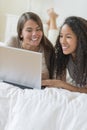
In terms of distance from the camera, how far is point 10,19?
230cm

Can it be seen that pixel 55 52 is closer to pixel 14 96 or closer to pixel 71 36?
pixel 71 36

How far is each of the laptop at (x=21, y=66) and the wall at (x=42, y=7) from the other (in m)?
1.11

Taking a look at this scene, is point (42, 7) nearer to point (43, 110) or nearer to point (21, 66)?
point (21, 66)

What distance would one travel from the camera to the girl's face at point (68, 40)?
1266 mm

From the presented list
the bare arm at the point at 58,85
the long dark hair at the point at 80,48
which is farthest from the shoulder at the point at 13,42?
the bare arm at the point at 58,85

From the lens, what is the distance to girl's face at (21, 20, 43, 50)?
4.90 feet

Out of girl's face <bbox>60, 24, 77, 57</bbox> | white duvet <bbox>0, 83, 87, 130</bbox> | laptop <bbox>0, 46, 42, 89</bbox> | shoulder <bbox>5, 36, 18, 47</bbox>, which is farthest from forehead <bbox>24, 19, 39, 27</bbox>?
white duvet <bbox>0, 83, 87, 130</bbox>

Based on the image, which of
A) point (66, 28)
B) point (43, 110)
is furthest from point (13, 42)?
point (43, 110)

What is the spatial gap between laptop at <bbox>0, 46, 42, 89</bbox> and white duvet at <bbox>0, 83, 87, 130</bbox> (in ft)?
0.64

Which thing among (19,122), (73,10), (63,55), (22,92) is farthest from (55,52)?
(73,10)

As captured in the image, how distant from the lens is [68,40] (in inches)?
50.3

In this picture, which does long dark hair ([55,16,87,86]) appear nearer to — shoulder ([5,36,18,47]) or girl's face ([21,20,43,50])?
girl's face ([21,20,43,50])

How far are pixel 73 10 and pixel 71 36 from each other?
961 mm

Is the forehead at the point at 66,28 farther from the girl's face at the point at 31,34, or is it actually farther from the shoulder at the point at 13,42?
the shoulder at the point at 13,42
